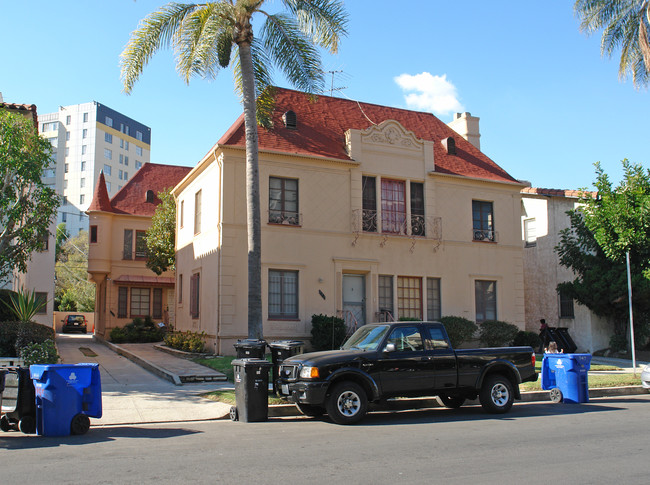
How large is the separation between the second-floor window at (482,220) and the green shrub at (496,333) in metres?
3.58

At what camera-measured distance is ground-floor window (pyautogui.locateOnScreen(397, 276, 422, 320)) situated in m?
23.3

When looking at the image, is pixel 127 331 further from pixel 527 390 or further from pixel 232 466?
pixel 232 466

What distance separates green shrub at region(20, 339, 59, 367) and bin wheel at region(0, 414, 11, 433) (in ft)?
15.0

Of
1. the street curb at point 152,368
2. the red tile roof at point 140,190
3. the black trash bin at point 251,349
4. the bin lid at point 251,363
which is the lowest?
the street curb at point 152,368

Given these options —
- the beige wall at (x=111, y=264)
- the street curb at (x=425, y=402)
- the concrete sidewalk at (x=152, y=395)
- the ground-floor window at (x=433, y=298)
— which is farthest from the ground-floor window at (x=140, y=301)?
the street curb at (x=425, y=402)

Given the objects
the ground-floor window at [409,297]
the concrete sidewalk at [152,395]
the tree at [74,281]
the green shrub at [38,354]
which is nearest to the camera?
the concrete sidewalk at [152,395]

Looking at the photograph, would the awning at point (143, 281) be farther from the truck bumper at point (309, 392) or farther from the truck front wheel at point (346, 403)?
the truck front wheel at point (346, 403)

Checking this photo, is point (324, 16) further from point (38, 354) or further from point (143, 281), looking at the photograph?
point (143, 281)

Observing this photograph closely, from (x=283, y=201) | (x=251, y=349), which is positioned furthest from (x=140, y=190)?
(x=251, y=349)

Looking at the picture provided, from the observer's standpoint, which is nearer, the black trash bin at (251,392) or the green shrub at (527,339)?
the black trash bin at (251,392)

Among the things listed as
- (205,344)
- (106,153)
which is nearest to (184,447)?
(205,344)

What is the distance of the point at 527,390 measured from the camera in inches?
543

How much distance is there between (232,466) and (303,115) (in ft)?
61.2

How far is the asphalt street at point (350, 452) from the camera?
6.68m
